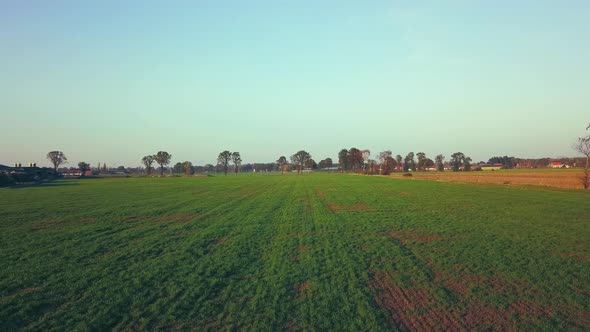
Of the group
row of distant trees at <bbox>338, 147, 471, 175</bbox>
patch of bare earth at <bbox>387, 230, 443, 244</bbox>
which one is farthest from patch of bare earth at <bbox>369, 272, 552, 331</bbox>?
row of distant trees at <bbox>338, 147, 471, 175</bbox>

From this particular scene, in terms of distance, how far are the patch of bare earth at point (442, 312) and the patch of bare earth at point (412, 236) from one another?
5756 millimetres

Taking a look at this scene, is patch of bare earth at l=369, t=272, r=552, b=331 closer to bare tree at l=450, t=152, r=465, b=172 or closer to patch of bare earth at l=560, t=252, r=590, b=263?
patch of bare earth at l=560, t=252, r=590, b=263

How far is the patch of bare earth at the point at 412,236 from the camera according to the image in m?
14.4

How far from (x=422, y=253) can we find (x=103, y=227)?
1369 centimetres

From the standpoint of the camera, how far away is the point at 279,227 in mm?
17922

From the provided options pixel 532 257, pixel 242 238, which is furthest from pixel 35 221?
pixel 532 257

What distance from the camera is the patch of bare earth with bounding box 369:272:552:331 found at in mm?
6668

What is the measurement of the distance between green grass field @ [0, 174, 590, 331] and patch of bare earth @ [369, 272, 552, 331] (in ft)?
0.11

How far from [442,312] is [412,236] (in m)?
8.19

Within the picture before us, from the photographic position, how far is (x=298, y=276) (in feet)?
31.6

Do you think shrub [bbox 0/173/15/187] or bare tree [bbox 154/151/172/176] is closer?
shrub [bbox 0/173/15/187]

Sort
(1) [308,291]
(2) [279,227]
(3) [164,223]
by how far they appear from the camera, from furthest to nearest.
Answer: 1. (3) [164,223]
2. (2) [279,227]
3. (1) [308,291]

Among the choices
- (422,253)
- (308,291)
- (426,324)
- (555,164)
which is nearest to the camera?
(426,324)

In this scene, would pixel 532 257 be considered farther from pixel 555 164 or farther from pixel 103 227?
pixel 555 164
